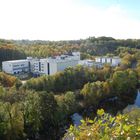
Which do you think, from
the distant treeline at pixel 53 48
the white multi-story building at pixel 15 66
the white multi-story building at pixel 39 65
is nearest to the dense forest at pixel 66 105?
the white multi-story building at pixel 39 65

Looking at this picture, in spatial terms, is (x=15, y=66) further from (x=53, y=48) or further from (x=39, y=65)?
(x=53, y=48)

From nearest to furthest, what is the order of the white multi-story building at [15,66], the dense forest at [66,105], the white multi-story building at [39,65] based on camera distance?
the dense forest at [66,105], the white multi-story building at [39,65], the white multi-story building at [15,66]

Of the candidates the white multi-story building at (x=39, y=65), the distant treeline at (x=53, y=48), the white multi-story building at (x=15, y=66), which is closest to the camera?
the white multi-story building at (x=39, y=65)

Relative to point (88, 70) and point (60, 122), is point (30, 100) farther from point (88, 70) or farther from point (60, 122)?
point (88, 70)

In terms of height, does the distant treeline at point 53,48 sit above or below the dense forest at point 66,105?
above

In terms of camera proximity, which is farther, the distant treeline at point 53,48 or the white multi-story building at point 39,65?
the distant treeline at point 53,48

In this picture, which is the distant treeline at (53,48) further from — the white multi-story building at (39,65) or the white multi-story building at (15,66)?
the white multi-story building at (39,65)

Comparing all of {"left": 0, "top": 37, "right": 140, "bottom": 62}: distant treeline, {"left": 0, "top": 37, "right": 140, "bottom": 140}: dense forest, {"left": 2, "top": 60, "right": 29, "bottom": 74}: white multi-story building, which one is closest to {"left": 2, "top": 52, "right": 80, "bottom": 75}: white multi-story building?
{"left": 2, "top": 60, "right": 29, "bottom": 74}: white multi-story building

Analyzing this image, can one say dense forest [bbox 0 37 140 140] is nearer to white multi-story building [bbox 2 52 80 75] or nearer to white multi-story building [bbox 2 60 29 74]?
white multi-story building [bbox 2 52 80 75]

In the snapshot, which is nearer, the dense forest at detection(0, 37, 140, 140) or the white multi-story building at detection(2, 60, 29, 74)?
the dense forest at detection(0, 37, 140, 140)
